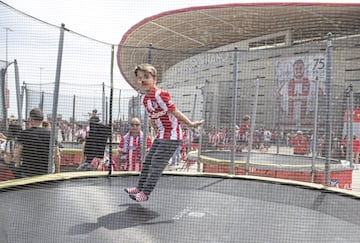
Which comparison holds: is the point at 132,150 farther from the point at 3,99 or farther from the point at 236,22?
the point at 236,22

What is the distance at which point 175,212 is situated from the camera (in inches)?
74.2

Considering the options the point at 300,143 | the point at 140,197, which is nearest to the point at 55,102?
the point at 140,197

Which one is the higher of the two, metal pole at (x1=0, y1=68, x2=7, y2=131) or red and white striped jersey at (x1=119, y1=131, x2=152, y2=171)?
metal pole at (x1=0, y1=68, x2=7, y2=131)

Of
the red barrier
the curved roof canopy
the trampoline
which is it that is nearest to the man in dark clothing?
the trampoline

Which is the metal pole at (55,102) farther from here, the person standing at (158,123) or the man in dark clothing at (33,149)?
the person standing at (158,123)

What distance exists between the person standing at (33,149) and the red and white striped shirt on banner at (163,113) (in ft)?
3.80

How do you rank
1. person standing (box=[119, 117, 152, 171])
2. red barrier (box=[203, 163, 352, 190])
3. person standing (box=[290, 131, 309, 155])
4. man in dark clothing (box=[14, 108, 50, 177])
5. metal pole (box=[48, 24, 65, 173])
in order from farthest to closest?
person standing (box=[290, 131, 309, 155])
red barrier (box=[203, 163, 352, 190])
person standing (box=[119, 117, 152, 171])
metal pole (box=[48, 24, 65, 173])
man in dark clothing (box=[14, 108, 50, 177])

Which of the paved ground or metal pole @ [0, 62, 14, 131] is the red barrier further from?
metal pole @ [0, 62, 14, 131]

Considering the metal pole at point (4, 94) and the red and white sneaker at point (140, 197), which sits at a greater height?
the metal pole at point (4, 94)

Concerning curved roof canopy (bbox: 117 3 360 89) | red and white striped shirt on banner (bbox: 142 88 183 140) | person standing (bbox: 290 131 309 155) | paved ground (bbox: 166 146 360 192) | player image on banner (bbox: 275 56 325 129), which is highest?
curved roof canopy (bbox: 117 3 360 89)

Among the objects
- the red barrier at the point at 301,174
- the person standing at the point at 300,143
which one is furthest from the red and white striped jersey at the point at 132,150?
the person standing at the point at 300,143

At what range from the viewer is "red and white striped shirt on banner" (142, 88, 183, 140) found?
197cm

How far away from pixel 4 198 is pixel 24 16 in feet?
4.03

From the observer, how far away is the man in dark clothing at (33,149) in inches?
98.3
